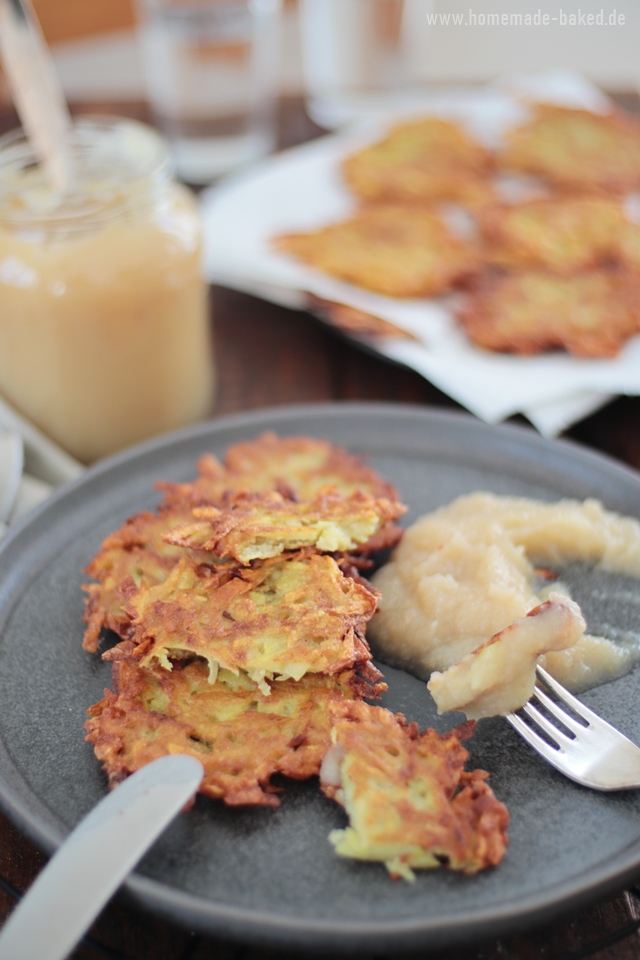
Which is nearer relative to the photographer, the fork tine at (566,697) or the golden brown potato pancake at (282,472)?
the fork tine at (566,697)

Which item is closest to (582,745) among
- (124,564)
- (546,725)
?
(546,725)

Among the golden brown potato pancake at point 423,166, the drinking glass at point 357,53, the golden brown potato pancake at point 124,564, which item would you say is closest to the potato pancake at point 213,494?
the golden brown potato pancake at point 124,564

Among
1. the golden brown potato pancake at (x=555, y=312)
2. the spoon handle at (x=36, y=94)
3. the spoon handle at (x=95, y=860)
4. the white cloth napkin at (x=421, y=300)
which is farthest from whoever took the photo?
the golden brown potato pancake at (x=555, y=312)

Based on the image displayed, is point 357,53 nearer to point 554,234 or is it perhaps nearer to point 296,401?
point 554,234

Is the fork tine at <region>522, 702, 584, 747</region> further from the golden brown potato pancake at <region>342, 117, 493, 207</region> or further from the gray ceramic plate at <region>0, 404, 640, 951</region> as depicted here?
the golden brown potato pancake at <region>342, 117, 493, 207</region>

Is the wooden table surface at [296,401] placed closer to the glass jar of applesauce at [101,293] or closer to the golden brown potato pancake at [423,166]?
the glass jar of applesauce at [101,293]

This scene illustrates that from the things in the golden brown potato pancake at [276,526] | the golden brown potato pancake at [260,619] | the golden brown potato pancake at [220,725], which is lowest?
the golden brown potato pancake at [220,725]
